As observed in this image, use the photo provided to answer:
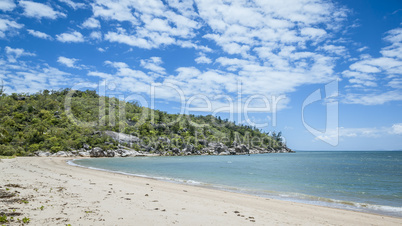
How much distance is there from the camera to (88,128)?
92.5m

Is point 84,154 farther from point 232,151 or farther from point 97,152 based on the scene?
point 232,151

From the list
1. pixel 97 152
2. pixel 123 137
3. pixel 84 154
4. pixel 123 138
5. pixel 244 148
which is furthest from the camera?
pixel 244 148

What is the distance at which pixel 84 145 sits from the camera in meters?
81.4

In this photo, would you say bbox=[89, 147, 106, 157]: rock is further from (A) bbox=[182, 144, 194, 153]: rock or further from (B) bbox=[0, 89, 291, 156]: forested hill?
(A) bbox=[182, 144, 194, 153]: rock

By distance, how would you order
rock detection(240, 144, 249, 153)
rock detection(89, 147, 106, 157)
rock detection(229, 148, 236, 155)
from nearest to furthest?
rock detection(89, 147, 106, 157)
rock detection(229, 148, 236, 155)
rock detection(240, 144, 249, 153)

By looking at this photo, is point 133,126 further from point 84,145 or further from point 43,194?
point 43,194

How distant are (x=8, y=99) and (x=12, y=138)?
1390 inches

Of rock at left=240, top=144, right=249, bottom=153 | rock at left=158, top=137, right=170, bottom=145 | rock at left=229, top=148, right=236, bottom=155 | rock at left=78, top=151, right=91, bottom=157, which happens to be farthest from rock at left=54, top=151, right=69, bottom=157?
rock at left=240, top=144, right=249, bottom=153

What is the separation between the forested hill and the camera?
237ft

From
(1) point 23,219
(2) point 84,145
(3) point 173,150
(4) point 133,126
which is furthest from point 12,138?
(1) point 23,219

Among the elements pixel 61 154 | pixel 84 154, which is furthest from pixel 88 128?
pixel 61 154

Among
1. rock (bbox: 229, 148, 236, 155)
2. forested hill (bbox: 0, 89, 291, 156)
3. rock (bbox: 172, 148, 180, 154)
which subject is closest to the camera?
forested hill (bbox: 0, 89, 291, 156)

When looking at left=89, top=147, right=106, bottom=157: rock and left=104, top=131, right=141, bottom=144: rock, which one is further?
left=104, top=131, right=141, bottom=144: rock

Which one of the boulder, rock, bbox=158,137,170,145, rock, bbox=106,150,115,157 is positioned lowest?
the boulder
